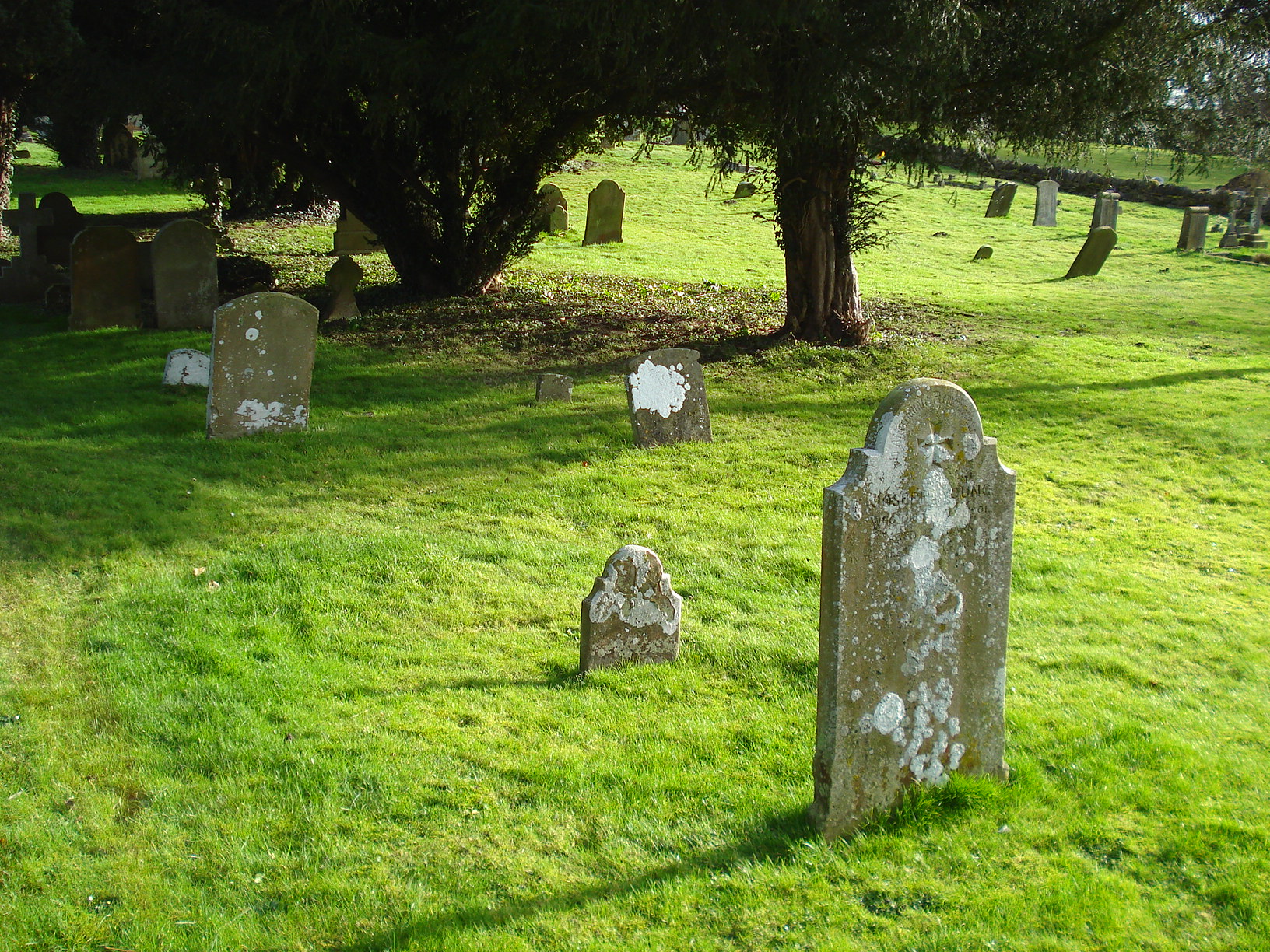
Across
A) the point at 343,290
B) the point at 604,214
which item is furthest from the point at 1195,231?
the point at 343,290

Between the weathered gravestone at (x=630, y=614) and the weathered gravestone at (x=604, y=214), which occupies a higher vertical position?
the weathered gravestone at (x=604, y=214)

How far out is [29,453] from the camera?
9469 mm

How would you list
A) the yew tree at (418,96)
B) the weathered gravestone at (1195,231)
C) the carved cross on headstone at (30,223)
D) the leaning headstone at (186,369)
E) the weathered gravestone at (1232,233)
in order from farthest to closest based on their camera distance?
the weathered gravestone at (1232,233)
the weathered gravestone at (1195,231)
the carved cross on headstone at (30,223)
the yew tree at (418,96)
the leaning headstone at (186,369)

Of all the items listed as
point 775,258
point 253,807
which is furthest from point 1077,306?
point 253,807

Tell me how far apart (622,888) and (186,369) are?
10.1 metres

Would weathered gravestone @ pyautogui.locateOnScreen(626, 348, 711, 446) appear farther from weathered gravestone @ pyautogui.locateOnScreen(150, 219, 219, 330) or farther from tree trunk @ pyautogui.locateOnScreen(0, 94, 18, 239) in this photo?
tree trunk @ pyautogui.locateOnScreen(0, 94, 18, 239)

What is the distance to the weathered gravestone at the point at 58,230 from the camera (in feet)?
63.5

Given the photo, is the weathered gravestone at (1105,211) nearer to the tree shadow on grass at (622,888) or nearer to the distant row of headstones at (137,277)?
the distant row of headstones at (137,277)

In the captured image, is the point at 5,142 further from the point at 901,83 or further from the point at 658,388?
the point at 901,83

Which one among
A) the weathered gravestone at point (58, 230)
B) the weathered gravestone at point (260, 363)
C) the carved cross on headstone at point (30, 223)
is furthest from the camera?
the weathered gravestone at point (58, 230)

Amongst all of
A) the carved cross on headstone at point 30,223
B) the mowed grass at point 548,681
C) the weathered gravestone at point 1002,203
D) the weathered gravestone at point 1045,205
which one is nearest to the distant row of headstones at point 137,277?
the mowed grass at point 548,681

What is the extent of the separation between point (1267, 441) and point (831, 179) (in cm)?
649

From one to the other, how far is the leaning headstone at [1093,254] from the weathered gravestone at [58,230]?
2110 cm

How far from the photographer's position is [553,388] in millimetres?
12516
